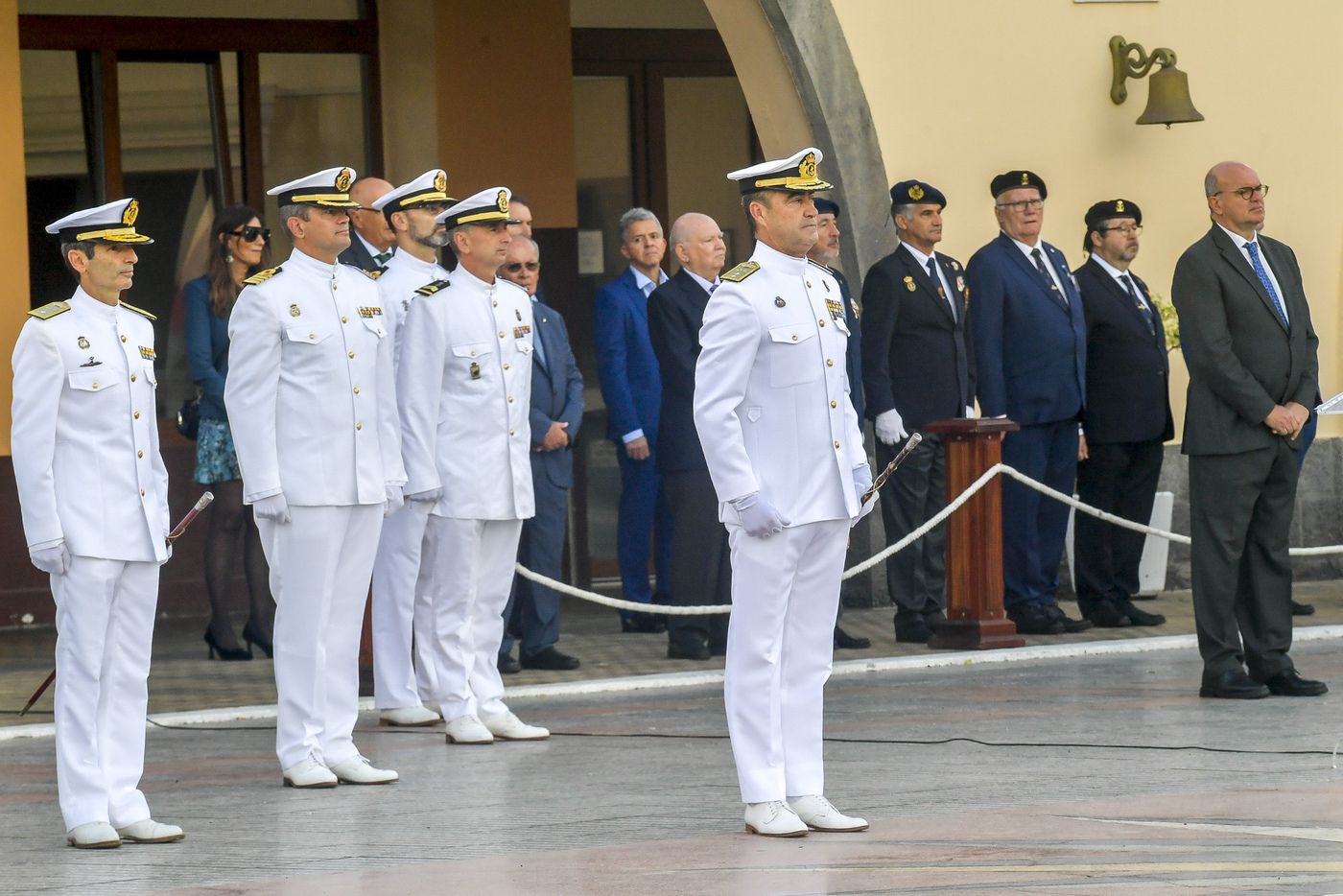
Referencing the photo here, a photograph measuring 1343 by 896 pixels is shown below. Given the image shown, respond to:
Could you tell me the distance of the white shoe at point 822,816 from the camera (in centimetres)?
640

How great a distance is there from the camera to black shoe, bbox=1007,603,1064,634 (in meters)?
11.2

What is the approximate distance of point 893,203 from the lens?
441 inches

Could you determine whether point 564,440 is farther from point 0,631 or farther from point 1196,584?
point 0,631

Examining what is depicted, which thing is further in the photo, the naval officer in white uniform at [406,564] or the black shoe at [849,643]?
the black shoe at [849,643]

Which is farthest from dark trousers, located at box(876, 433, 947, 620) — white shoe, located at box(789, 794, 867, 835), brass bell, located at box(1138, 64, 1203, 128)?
white shoe, located at box(789, 794, 867, 835)

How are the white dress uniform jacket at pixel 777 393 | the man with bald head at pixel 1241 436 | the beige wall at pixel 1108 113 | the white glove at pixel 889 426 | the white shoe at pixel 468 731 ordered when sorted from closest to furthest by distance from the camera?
the white dress uniform jacket at pixel 777 393 → the white shoe at pixel 468 731 → the man with bald head at pixel 1241 436 → the white glove at pixel 889 426 → the beige wall at pixel 1108 113

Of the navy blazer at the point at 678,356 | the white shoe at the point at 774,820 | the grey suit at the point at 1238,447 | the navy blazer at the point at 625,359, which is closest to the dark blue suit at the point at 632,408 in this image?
the navy blazer at the point at 625,359

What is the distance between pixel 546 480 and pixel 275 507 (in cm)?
299

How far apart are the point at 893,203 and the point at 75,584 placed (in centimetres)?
560

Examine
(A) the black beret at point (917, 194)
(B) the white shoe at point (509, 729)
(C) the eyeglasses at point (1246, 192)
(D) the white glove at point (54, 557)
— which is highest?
(A) the black beret at point (917, 194)

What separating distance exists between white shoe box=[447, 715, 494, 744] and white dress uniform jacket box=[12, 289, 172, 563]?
1.88m

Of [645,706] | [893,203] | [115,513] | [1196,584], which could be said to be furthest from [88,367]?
[893,203]

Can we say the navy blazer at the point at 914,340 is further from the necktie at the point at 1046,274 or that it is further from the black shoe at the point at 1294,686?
the black shoe at the point at 1294,686

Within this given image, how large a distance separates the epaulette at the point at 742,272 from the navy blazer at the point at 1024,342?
480 centimetres
